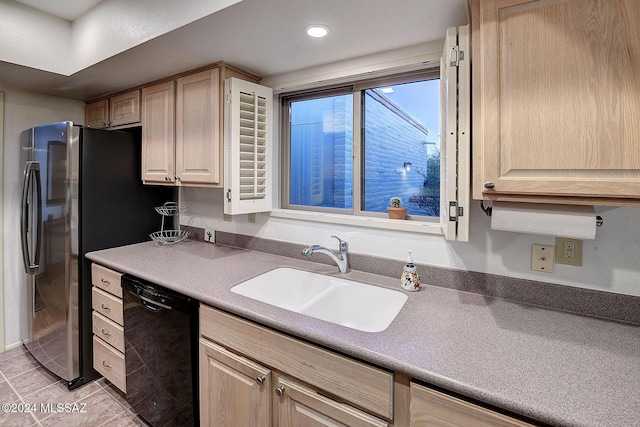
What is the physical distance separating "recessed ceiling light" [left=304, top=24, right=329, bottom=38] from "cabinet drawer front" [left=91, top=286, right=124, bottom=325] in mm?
1730

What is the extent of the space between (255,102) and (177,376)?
149 centimetres

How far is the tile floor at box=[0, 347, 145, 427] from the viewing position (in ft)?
5.57

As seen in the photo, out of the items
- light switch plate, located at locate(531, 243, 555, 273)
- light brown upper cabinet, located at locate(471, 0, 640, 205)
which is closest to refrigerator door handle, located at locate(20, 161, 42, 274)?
light brown upper cabinet, located at locate(471, 0, 640, 205)

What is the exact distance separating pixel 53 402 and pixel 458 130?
Result: 2.66 meters

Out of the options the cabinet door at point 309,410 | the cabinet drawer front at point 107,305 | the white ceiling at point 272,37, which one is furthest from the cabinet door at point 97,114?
the cabinet door at point 309,410

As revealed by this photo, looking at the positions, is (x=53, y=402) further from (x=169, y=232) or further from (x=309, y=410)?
(x=309, y=410)

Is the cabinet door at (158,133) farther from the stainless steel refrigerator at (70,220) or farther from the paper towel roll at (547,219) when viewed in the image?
the paper towel roll at (547,219)

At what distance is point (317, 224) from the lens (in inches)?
70.0

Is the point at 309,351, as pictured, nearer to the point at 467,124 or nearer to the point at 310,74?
the point at 467,124

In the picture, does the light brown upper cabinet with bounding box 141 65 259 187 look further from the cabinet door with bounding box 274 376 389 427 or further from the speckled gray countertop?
the cabinet door with bounding box 274 376 389 427

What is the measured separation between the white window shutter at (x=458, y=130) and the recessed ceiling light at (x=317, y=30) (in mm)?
522

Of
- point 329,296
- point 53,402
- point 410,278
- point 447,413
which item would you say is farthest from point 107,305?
point 447,413

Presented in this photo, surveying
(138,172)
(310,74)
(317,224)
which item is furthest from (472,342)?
(138,172)

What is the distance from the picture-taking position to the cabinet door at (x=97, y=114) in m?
2.46
